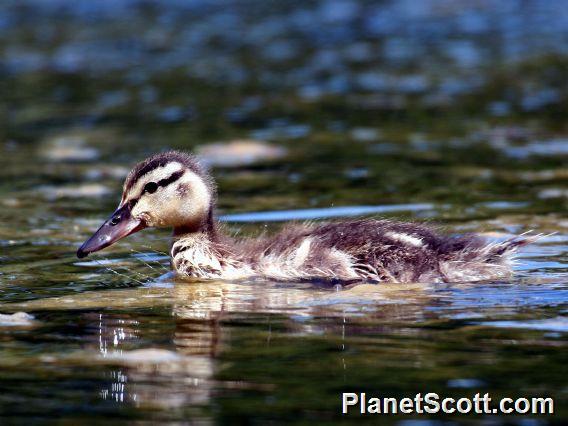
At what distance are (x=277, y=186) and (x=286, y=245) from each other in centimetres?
365

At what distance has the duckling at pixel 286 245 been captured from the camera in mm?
8188

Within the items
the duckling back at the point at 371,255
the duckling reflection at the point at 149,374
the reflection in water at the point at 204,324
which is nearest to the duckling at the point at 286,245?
the duckling back at the point at 371,255

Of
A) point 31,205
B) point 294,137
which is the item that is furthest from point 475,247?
point 294,137

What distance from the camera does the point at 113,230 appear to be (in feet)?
28.6

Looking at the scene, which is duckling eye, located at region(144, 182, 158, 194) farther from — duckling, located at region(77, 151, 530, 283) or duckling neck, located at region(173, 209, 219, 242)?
duckling neck, located at region(173, 209, 219, 242)

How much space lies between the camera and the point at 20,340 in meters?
6.91

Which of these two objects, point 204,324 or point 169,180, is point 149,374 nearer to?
point 204,324

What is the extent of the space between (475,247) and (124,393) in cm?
311

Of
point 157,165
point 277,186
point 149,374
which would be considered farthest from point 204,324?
point 277,186

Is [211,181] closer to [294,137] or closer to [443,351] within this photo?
[443,351]

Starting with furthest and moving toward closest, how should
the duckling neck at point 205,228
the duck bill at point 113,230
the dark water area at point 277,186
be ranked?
1. the duckling neck at point 205,228
2. the duck bill at point 113,230
3. the dark water area at point 277,186

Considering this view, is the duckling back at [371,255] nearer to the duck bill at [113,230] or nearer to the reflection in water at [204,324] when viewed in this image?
the reflection in water at [204,324]

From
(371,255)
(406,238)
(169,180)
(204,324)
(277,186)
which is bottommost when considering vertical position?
(204,324)

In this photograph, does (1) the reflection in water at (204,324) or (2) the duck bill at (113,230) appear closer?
(1) the reflection in water at (204,324)
